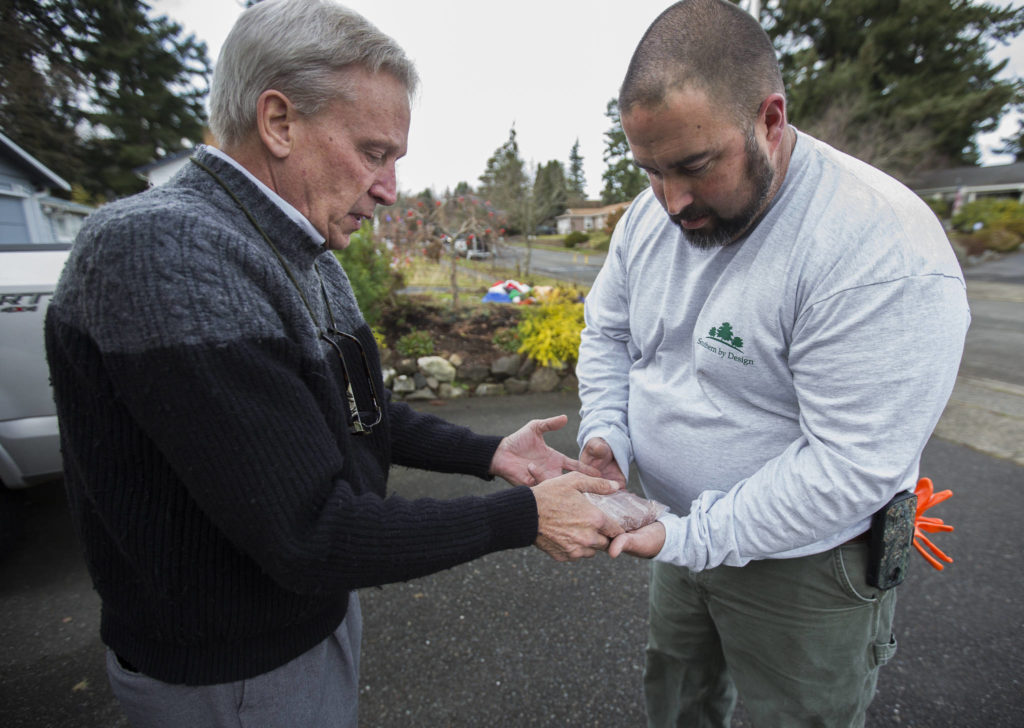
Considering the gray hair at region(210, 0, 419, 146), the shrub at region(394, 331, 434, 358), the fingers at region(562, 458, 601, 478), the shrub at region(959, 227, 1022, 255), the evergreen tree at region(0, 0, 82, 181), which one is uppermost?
the evergreen tree at region(0, 0, 82, 181)

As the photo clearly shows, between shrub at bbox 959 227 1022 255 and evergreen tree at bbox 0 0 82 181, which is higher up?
evergreen tree at bbox 0 0 82 181

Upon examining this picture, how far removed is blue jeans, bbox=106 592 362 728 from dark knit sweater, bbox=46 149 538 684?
5 cm

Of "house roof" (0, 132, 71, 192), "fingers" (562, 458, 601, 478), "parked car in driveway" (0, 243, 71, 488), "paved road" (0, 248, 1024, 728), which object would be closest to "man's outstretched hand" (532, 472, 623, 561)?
"fingers" (562, 458, 601, 478)

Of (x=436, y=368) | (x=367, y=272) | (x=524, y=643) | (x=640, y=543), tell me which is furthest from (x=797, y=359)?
(x=367, y=272)

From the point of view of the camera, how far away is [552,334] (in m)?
6.57

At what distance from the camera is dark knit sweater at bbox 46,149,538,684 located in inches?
34.6

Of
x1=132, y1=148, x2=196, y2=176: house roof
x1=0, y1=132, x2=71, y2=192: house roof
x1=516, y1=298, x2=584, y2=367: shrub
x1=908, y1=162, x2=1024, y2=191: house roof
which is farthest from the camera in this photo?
x1=908, y1=162, x2=1024, y2=191: house roof

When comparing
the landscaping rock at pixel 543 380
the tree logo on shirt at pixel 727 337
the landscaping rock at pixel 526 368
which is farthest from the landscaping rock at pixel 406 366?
the tree logo on shirt at pixel 727 337

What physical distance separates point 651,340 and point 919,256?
0.70 meters

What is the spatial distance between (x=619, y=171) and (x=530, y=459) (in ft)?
83.5

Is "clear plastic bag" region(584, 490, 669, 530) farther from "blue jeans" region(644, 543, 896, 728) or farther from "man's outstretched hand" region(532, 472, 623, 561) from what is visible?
"blue jeans" region(644, 543, 896, 728)

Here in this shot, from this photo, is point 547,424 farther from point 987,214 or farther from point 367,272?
point 987,214

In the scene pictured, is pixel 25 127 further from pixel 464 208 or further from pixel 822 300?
pixel 822 300

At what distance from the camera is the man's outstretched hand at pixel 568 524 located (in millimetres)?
1323
